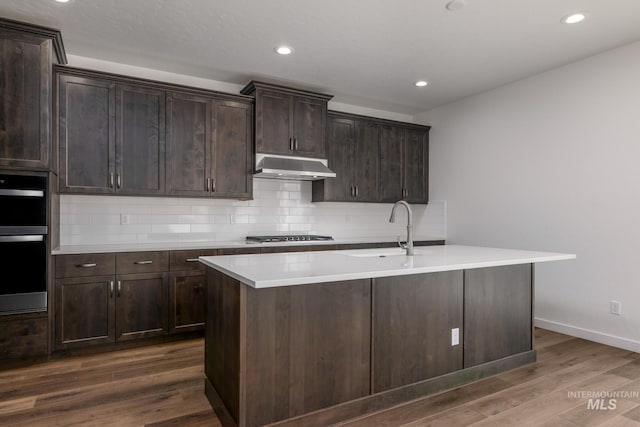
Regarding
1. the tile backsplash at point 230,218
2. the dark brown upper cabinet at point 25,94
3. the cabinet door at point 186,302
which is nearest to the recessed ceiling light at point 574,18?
the tile backsplash at point 230,218

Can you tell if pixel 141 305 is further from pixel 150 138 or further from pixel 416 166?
pixel 416 166

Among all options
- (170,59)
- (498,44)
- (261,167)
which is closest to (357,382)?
(261,167)

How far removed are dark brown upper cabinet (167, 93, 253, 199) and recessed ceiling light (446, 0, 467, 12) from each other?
215 cm

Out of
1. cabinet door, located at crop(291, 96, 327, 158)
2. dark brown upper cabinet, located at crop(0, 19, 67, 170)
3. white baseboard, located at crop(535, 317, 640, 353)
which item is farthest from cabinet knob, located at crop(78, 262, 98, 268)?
white baseboard, located at crop(535, 317, 640, 353)

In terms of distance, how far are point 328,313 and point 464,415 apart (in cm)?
99

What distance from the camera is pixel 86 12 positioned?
8.88 feet

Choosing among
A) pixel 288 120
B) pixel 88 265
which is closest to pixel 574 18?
pixel 288 120

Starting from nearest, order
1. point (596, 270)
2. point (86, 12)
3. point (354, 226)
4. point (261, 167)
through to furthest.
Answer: point (86, 12)
point (596, 270)
point (261, 167)
point (354, 226)

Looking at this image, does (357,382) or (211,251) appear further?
(211,251)

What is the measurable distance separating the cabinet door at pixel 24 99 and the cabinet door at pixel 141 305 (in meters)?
1.14

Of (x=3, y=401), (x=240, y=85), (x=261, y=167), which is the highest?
(x=240, y=85)

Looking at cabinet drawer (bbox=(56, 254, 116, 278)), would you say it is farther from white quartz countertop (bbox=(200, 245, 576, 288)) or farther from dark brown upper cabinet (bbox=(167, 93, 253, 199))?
white quartz countertop (bbox=(200, 245, 576, 288))

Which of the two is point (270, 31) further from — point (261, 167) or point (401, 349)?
point (401, 349)

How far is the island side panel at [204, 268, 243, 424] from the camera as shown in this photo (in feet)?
6.06
